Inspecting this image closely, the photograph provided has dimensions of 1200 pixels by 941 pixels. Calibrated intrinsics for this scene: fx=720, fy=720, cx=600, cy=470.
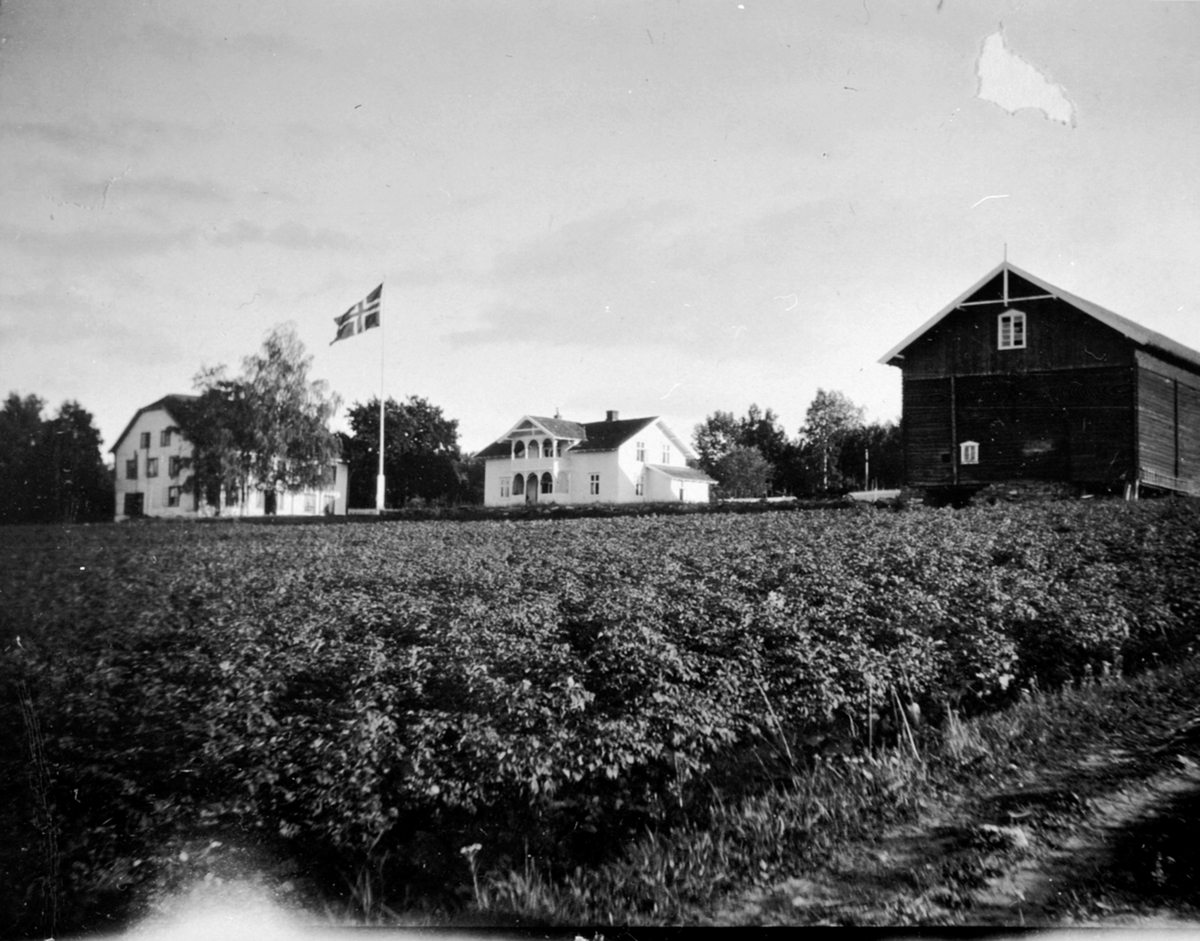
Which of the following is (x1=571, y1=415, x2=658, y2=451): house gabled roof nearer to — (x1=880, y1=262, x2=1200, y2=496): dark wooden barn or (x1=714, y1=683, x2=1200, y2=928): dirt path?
(x1=880, y1=262, x2=1200, y2=496): dark wooden barn

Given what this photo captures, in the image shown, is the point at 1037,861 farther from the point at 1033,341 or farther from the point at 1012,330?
the point at 1012,330

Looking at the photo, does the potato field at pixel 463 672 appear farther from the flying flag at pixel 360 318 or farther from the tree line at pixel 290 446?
the flying flag at pixel 360 318

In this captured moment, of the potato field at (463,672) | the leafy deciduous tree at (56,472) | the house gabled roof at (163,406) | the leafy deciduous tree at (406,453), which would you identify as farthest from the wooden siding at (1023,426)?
the leafy deciduous tree at (56,472)

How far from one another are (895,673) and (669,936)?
193 cm

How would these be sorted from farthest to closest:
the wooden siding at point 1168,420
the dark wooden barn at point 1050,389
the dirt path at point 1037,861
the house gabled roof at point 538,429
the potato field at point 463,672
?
the wooden siding at point 1168,420 < the dark wooden barn at point 1050,389 < the house gabled roof at point 538,429 < the potato field at point 463,672 < the dirt path at point 1037,861

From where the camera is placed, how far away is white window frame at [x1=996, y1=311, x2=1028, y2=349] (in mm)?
4689

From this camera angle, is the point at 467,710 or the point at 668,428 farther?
the point at 668,428

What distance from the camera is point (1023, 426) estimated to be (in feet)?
19.4

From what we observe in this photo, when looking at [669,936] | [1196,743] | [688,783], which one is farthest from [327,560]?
[1196,743]

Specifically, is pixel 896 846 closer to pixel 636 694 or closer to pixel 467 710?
pixel 636 694

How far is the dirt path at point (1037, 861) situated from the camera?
2.45 meters

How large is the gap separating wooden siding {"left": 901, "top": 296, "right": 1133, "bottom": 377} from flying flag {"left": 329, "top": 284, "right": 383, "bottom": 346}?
284 centimetres

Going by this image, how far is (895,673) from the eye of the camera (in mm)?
3809

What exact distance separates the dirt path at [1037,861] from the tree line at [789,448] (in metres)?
1.79
